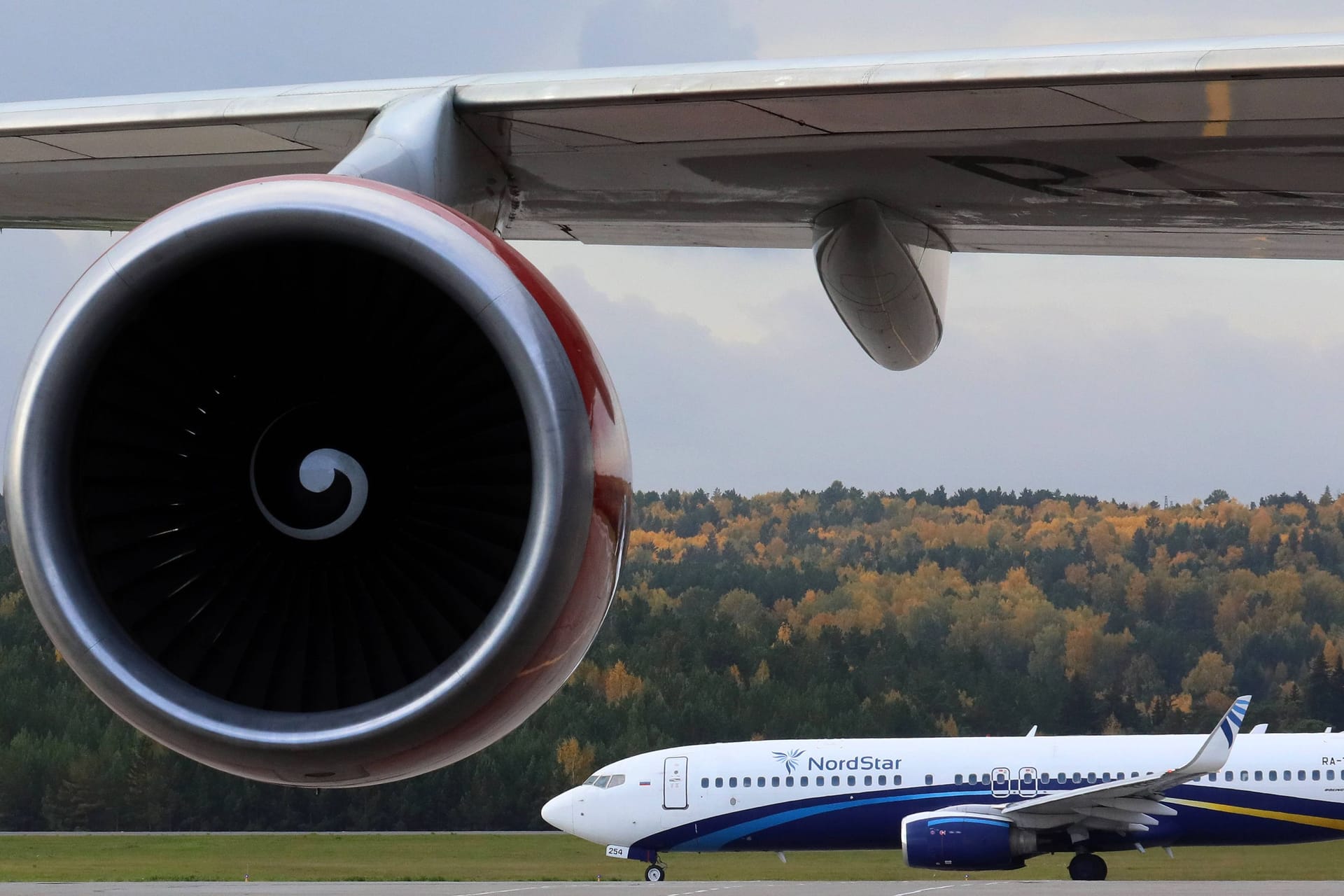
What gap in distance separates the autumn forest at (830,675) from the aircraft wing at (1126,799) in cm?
1526

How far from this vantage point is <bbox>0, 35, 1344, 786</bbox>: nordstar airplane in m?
1.99

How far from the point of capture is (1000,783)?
24.5 m

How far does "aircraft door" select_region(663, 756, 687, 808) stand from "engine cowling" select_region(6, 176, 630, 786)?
2247cm

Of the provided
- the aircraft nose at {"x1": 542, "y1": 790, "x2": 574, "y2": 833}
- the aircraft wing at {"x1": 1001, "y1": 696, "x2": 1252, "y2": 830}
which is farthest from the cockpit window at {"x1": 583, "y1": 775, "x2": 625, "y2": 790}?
the aircraft wing at {"x1": 1001, "y1": 696, "x2": 1252, "y2": 830}

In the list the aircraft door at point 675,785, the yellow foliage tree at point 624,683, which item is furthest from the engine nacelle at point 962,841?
the yellow foliage tree at point 624,683

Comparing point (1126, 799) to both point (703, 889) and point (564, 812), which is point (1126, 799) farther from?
point (564, 812)

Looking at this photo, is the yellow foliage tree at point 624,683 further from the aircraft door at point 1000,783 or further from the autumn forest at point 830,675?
the aircraft door at point 1000,783

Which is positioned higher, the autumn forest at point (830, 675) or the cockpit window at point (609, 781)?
the autumn forest at point (830, 675)

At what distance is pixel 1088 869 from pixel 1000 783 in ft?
9.69

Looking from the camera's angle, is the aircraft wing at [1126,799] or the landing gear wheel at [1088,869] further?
the landing gear wheel at [1088,869]

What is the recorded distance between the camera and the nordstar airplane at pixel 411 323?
1.99 m

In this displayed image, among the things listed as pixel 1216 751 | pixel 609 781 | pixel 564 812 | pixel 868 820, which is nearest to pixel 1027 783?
pixel 868 820

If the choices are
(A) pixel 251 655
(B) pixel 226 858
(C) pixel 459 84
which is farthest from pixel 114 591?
(B) pixel 226 858

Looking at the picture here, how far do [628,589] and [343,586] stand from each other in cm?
4416
